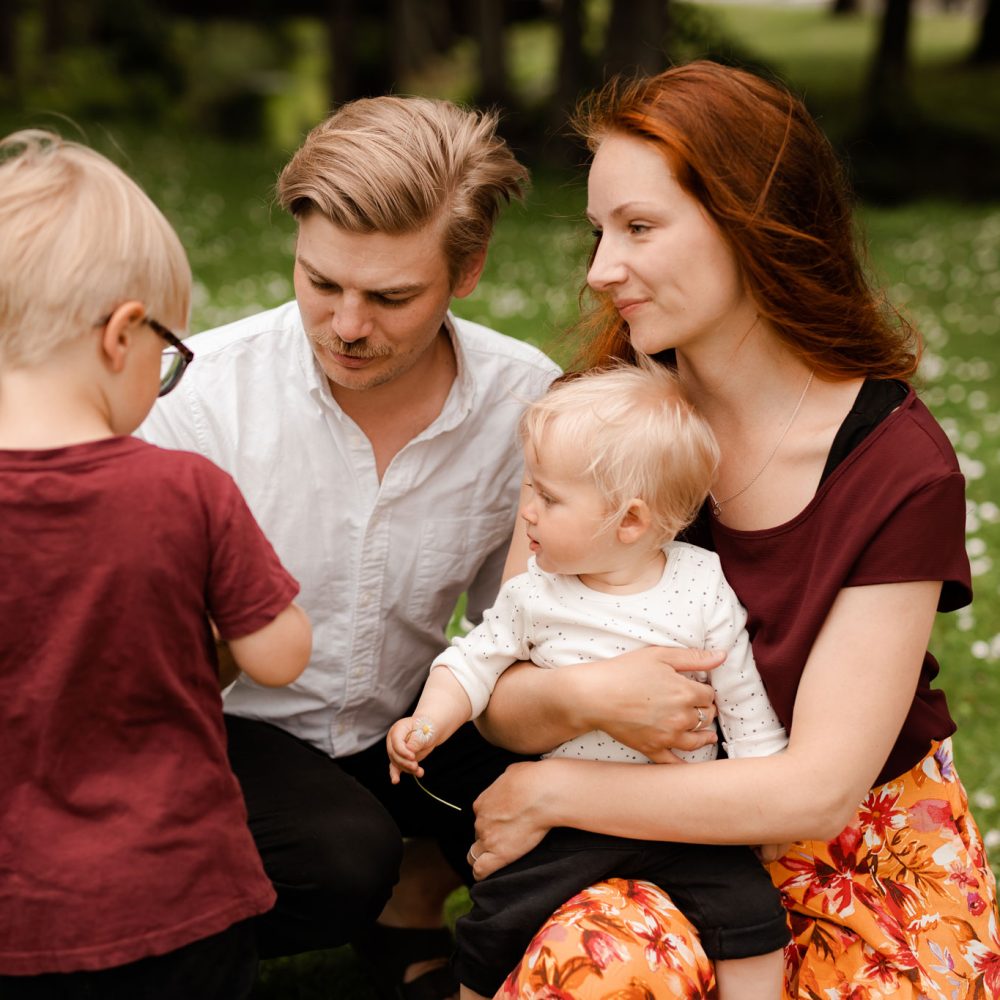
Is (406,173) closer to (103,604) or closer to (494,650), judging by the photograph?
(494,650)

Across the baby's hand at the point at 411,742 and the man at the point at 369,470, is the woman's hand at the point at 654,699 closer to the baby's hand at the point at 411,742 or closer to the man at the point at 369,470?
the baby's hand at the point at 411,742

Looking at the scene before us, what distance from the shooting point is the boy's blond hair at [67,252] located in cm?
204

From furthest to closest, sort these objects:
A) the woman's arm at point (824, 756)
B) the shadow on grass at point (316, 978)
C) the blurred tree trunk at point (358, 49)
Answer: the blurred tree trunk at point (358, 49), the shadow on grass at point (316, 978), the woman's arm at point (824, 756)

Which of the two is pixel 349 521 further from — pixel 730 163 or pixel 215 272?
pixel 215 272

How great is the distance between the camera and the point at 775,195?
2736 mm

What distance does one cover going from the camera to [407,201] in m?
3.08

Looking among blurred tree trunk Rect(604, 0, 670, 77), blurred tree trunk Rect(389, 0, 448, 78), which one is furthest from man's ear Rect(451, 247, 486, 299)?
blurred tree trunk Rect(389, 0, 448, 78)

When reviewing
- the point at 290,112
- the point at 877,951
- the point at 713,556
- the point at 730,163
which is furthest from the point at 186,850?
the point at 290,112

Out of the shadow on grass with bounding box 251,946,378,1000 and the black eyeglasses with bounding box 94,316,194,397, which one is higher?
the black eyeglasses with bounding box 94,316,194,397

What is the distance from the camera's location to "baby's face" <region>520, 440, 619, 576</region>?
2.69 metres

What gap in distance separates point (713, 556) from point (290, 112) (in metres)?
29.6

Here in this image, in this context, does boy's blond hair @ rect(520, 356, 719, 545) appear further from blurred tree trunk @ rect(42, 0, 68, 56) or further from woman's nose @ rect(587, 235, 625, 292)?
blurred tree trunk @ rect(42, 0, 68, 56)

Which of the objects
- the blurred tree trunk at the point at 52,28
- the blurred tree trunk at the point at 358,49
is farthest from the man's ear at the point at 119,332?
the blurred tree trunk at the point at 52,28

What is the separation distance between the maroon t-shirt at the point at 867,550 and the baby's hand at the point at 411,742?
652mm
